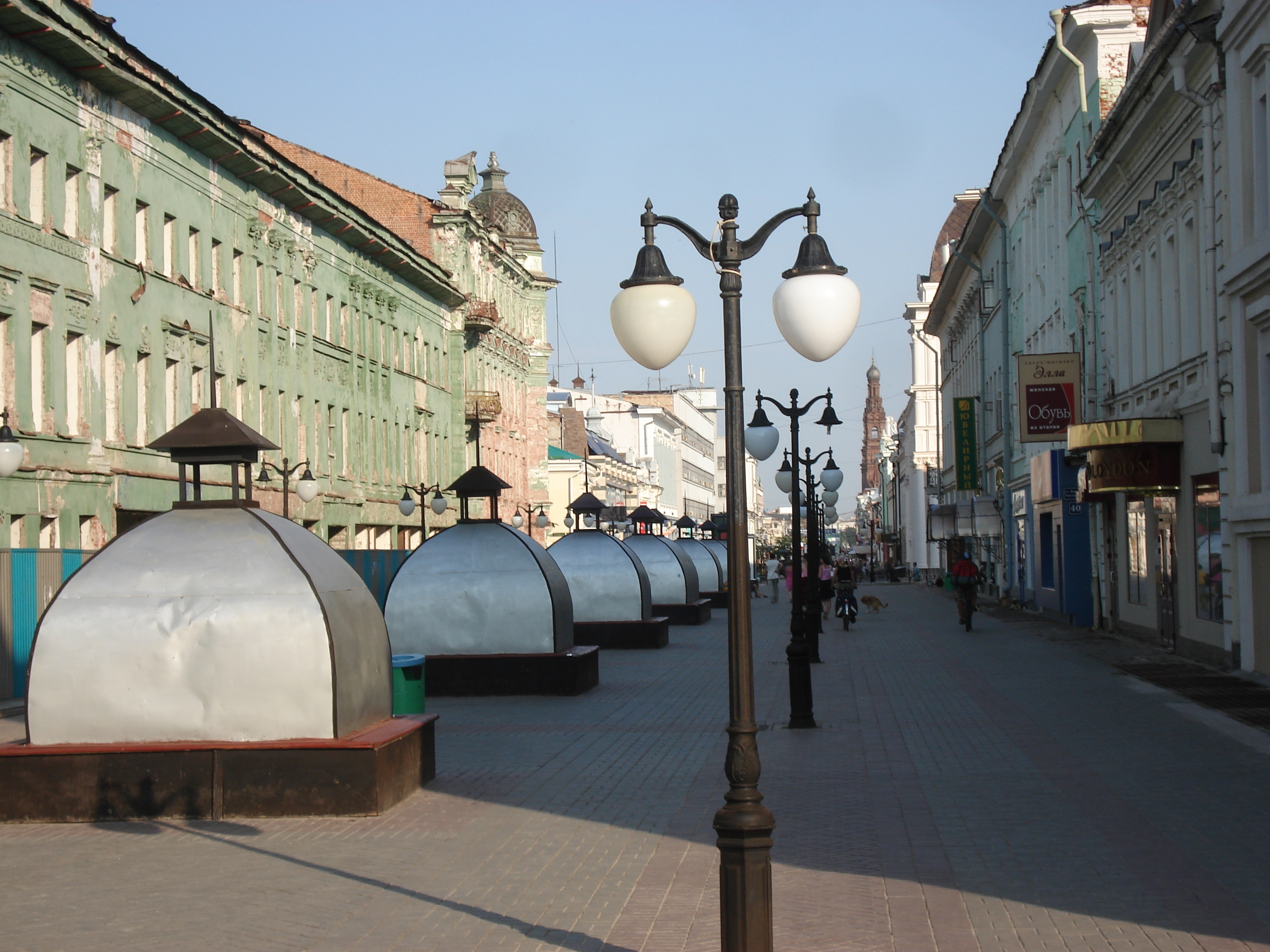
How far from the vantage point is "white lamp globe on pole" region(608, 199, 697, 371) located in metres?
7.86

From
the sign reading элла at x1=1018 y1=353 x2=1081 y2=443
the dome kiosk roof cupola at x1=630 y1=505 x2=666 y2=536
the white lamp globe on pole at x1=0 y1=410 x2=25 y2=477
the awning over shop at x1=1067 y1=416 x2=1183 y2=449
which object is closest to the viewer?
the white lamp globe on pole at x1=0 y1=410 x2=25 y2=477

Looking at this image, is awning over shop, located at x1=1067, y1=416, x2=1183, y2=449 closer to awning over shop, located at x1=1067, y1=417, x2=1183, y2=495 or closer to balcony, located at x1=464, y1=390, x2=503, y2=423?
awning over shop, located at x1=1067, y1=417, x2=1183, y2=495

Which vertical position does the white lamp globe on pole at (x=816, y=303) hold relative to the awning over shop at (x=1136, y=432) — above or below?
below

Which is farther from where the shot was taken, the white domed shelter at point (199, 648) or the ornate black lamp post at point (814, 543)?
the ornate black lamp post at point (814, 543)

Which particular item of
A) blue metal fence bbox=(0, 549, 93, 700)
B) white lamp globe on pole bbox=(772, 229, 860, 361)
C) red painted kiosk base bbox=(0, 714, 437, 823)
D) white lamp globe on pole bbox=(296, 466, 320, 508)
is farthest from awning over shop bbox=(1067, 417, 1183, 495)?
white lamp globe on pole bbox=(772, 229, 860, 361)

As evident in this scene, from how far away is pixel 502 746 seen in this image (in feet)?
51.5

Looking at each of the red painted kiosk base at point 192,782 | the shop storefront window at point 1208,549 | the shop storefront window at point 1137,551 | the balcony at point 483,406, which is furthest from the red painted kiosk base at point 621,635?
the balcony at point 483,406

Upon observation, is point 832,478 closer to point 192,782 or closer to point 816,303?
point 192,782

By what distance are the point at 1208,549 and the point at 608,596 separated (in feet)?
39.7

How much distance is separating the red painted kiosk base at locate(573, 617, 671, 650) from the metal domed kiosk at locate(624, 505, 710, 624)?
941 cm

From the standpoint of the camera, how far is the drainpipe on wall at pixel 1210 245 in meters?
21.6

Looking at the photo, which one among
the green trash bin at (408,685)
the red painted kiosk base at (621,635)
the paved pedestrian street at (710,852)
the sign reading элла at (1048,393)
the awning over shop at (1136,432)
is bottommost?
the paved pedestrian street at (710,852)

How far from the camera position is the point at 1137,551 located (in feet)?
95.4

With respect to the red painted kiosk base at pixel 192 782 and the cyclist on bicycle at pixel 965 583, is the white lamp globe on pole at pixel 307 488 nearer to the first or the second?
the cyclist on bicycle at pixel 965 583
